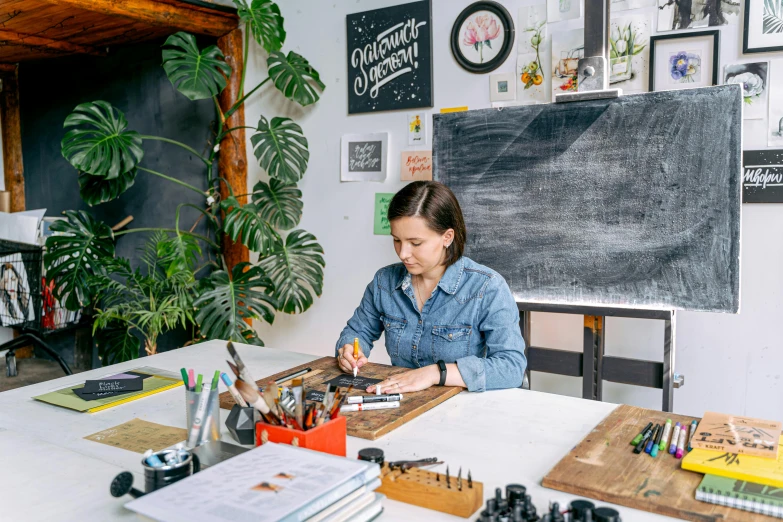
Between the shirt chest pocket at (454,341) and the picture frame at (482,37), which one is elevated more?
the picture frame at (482,37)

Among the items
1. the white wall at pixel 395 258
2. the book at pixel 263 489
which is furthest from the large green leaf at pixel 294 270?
the book at pixel 263 489

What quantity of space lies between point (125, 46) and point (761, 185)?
3.70 m

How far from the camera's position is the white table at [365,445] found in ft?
3.34

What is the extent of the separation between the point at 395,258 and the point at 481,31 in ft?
3.73

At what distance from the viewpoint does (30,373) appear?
441 cm

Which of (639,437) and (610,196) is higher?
(610,196)

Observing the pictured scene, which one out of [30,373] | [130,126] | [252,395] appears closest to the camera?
[252,395]

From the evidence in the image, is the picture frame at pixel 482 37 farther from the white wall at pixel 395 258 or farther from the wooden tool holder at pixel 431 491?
the wooden tool holder at pixel 431 491

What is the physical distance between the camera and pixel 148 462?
3.25 feet

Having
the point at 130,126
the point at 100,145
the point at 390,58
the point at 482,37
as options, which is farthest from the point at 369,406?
the point at 130,126

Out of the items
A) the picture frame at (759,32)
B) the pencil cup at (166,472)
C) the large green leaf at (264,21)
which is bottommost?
the pencil cup at (166,472)

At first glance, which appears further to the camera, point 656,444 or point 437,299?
point 437,299

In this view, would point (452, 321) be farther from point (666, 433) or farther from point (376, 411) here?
point (666, 433)

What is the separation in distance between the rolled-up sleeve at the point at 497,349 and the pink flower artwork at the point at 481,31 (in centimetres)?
148
